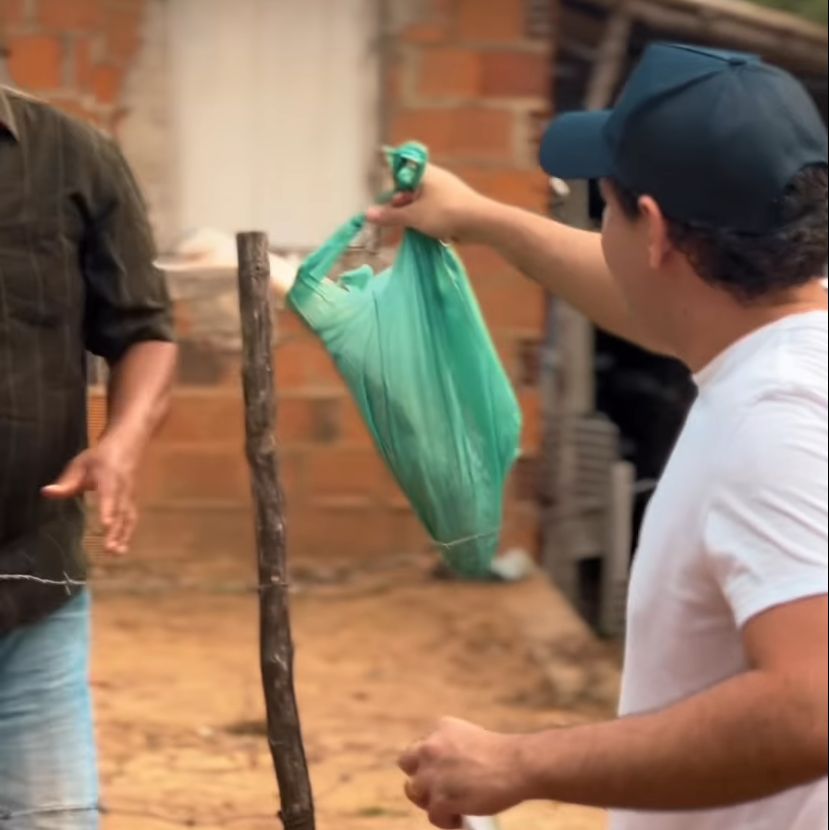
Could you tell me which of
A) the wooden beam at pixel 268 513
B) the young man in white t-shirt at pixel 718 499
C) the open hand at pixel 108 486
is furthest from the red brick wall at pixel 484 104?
the young man in white t-shirt at pixel 718 499

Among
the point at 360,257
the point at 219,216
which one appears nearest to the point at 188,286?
the point at 219,216

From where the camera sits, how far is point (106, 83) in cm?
686

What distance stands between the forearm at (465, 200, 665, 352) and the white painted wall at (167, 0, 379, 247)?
4498 mm

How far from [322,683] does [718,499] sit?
452cm

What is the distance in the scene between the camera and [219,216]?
7039 mm

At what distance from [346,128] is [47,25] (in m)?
1.28

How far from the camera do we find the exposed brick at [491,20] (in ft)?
22.6

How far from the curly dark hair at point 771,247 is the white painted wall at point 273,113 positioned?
17.8 ft

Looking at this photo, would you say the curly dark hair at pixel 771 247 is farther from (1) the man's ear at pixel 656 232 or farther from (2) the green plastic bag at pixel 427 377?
(2) the green plastic bag at pixel 427 377

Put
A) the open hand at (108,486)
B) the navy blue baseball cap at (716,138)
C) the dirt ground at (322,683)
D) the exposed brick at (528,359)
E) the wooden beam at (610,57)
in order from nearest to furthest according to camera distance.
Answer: the navy blue baseball cap at (716,138), the open hand at (108,486), the dirt ground at (322,683), the exposed brick at (528,359), the wooden beam at (610,57)

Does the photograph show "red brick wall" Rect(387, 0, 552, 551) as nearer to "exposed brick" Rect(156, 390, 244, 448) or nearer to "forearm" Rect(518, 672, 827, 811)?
"exposed brick" Rect(156, 390, 244, 448)

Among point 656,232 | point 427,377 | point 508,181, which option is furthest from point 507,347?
point 656,232

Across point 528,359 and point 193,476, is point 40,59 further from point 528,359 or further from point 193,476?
point 528,359

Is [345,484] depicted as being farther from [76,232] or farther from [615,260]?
[615,260]
